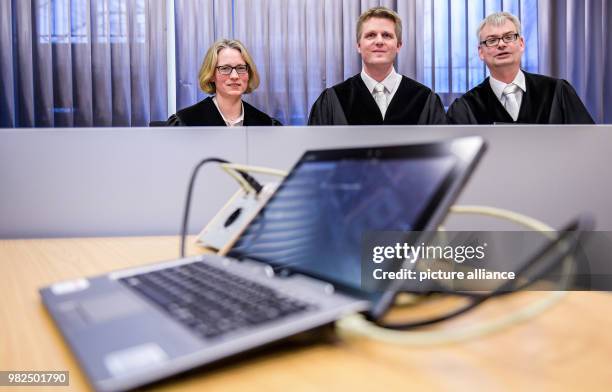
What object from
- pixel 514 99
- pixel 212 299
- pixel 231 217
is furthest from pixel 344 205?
pixel 514 99

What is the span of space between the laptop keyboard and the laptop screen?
47 millimetres

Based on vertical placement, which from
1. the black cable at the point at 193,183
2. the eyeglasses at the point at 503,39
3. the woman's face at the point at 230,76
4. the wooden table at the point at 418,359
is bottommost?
the wooden table at the point at 418,359

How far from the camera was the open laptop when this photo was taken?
301 mm

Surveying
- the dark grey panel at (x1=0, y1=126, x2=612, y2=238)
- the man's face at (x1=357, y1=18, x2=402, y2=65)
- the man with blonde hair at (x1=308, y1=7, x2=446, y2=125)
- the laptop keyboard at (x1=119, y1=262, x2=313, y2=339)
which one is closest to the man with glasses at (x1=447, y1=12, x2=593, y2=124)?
the man with blonde hair at (x1=308, y1=7, x2=446, y2=125)

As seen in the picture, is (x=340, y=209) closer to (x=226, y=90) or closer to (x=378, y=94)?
(x=378, y=94)

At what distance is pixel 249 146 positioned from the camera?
80 centimetres

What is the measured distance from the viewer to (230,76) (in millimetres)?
1965

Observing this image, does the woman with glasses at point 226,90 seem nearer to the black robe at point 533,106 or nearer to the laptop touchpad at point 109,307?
the black robe at point 533,106

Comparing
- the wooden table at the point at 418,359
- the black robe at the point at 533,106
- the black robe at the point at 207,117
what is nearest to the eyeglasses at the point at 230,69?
the black robe at the point at 207,117

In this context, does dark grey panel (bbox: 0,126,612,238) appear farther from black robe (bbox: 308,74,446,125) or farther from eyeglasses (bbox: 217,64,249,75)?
eyeglasses (bbox: 217,64,249,75)

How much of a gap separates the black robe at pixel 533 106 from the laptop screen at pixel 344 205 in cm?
105

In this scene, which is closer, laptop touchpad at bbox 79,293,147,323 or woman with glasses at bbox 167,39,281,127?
laptop touchpad at bbox 79,293,147,323

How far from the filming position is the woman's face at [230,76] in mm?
1936

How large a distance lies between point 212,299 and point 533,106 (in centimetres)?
144
